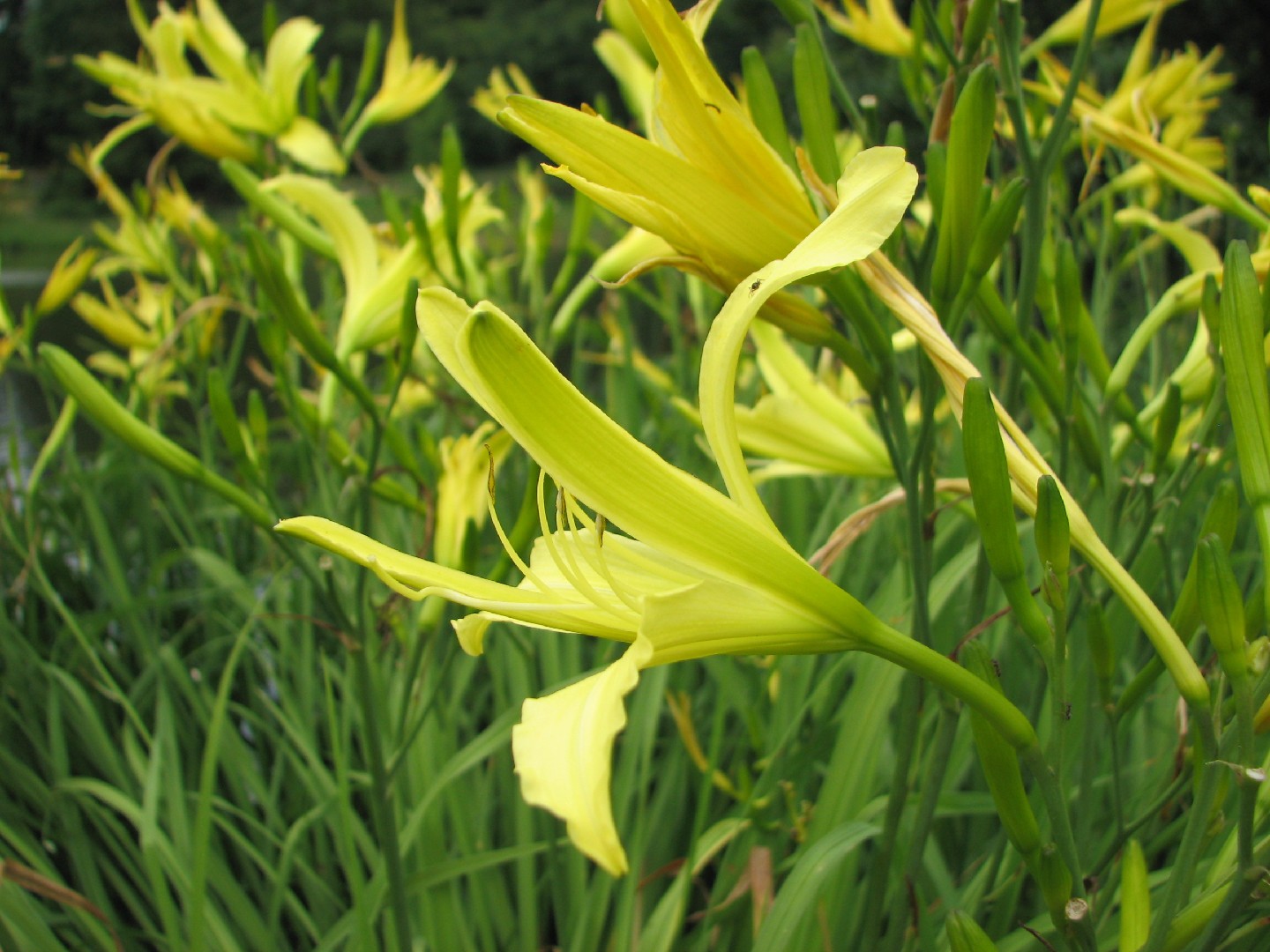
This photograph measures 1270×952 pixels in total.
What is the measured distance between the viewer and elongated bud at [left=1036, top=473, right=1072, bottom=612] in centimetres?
46

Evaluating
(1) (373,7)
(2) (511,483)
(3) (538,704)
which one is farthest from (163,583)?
(1) (373,7)

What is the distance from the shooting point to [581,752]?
1.17 ft

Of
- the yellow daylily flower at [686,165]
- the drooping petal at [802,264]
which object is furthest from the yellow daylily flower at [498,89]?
the drooping petal at [802,264]

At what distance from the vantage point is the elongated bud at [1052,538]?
46 cm

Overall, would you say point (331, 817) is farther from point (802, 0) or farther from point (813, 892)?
point (802, 0)

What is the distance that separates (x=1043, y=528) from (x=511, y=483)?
4.24 feet

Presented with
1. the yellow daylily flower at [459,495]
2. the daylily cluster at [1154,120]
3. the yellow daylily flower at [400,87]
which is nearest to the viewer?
the daylily cluster at [1154,120]

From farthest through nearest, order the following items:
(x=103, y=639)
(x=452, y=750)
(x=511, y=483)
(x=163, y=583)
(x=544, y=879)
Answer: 1. (x=163, y=583)
2. (x=103, y=639)
3. (x=511, y=483)
4. (x=452, y=750)
5. (x=544, y=879)

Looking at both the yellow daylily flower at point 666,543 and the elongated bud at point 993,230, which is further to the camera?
the elongated bud at point 993,230

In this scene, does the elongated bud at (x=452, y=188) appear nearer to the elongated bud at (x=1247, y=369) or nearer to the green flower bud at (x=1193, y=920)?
the elongated bud at (x=1247, y=369)

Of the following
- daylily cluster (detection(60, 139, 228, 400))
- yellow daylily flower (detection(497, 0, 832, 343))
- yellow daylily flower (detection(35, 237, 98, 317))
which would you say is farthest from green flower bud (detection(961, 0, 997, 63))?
yellow daylily flower (detection(35, 237, 98, 317))

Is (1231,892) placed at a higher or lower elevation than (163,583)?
lower

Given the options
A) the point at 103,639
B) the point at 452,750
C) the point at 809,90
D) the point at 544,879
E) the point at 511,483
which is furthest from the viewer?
the point at 103,639

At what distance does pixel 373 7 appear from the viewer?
87.2 feet
